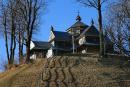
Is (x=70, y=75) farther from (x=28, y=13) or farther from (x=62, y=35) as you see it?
(x=62, y=35)

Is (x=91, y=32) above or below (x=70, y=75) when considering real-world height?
above

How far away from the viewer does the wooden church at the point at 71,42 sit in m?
79.4

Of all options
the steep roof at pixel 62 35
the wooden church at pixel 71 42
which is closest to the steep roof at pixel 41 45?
the wooden church at pixel 71 42

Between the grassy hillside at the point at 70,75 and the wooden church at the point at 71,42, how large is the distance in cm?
3262

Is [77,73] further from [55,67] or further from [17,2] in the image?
[17,2]

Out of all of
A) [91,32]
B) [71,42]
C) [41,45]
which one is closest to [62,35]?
[71,42]

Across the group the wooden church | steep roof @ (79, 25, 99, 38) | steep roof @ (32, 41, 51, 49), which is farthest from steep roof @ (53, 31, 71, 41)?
steep roof @ (79, 25, 99, 38)

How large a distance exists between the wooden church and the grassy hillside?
107 ft

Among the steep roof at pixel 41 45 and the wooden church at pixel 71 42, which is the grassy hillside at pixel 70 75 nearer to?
the wooden church at pixel 71 42

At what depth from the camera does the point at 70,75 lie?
40250 millimetres

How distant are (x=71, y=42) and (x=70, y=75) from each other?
143 ft

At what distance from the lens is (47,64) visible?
44.9 metres

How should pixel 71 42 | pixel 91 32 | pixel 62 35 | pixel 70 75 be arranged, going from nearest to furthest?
pixel 70 75
pixel 91 32
pixel 71 42
pixel 62 35

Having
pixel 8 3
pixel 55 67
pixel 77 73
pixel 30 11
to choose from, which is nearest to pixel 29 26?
pixel 30 11
